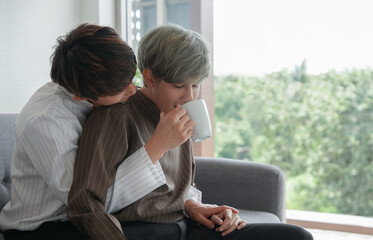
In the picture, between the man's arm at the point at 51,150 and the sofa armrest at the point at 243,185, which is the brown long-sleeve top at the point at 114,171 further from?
the sofa armrest at the point at 243,185

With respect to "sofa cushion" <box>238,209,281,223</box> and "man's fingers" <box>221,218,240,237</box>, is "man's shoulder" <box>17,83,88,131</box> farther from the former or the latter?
"sofa cushion" <box>238,209,281,223</box>

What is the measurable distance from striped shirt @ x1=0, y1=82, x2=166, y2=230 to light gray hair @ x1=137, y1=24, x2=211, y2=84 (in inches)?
9.7

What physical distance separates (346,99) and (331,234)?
1.53 meters

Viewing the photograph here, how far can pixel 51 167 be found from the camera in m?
0.96

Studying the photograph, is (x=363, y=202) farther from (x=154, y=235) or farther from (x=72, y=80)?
(x=72, y=80)

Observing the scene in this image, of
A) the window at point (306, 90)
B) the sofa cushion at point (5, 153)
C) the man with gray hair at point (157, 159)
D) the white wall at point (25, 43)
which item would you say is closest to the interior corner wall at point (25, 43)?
the white wall at point (25, 43)

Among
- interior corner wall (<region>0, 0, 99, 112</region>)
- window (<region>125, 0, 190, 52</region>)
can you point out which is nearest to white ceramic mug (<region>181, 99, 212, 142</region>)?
interior corner wall (<region>0, 0, 99, 112</region>)

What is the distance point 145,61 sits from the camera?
48.1 inches

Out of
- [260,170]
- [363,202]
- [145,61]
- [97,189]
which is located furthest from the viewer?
[363,202]

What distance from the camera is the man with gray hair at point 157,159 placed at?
3.15 feet

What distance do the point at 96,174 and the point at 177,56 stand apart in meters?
0.40

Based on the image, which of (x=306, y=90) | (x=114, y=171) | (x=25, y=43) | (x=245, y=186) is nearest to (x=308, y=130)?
(x=306, y=90)

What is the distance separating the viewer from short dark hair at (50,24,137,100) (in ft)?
3.12

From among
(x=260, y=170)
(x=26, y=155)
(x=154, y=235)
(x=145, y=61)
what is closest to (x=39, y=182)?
(x=26, y=155)
